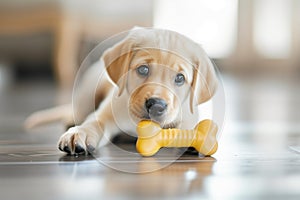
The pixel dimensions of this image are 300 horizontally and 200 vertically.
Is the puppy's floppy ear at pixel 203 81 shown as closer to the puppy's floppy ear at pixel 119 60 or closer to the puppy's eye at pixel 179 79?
the puppy's eye at pixel 179 79

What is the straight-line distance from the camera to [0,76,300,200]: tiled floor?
3.58ft

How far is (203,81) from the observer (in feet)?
5.07

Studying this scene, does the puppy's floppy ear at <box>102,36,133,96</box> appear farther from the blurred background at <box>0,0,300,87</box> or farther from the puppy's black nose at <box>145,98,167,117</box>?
the blurred background at <box>0,0,300,87</box>

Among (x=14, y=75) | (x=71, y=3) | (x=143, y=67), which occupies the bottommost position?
(x=14, y=75)

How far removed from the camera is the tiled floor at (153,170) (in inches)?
42.9

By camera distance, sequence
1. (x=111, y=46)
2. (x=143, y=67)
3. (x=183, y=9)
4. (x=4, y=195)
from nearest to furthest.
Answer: (x=4, y=195) < (x=143, y=67) < (x=111, y=46) < (x=183, y=9)

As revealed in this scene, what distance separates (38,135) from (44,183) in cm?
81

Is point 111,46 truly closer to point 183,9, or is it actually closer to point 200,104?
point 200,104

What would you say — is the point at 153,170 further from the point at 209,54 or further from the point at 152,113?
the point at 209,54

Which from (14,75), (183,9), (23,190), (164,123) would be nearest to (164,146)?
(164,123)

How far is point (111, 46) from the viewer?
5.39 feet

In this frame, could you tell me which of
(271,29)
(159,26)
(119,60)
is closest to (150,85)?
(119,60)

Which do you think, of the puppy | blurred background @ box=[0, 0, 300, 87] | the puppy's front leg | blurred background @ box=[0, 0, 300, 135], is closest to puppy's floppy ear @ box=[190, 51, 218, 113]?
the puppy

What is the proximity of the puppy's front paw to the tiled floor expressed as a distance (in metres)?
0.02
